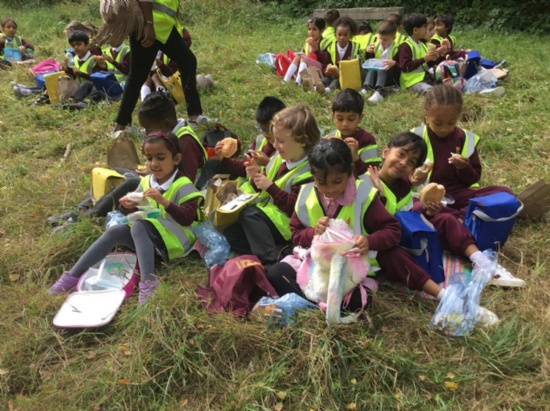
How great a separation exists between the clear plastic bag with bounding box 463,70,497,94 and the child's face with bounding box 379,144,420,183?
362 centimetres

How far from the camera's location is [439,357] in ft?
8.49

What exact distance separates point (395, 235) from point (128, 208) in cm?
182

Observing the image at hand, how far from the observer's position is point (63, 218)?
400 cm

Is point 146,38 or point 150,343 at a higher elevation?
point 146,38

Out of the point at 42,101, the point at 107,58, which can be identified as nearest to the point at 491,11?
the point at 107,58

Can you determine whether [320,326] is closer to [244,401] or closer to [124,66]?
[244,401]

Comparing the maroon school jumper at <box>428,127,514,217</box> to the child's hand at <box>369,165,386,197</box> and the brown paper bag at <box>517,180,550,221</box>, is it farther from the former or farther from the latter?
the child's hand at <box>369,165,386,197</box>

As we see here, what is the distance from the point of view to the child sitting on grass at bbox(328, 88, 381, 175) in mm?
3738

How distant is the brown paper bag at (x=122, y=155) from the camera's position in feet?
14.9

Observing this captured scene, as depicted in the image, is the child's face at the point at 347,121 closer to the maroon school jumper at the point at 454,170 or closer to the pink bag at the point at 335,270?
the maroon school jumper at the point at 454,170

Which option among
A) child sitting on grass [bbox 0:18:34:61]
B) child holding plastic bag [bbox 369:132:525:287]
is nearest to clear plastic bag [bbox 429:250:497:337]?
child holding plastic bag [bbox 369:132:525:287]

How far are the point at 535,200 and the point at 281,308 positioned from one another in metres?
2.08

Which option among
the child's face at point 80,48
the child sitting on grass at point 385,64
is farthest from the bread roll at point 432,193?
the child's face at point 80,48

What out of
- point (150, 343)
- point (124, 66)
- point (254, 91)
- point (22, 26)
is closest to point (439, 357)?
point (150, 343)
